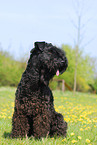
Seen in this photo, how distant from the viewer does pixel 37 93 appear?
11.5 ft

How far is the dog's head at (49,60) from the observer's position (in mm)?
3258

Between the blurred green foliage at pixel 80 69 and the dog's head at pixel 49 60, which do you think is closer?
the dog's head at pixel 49 60

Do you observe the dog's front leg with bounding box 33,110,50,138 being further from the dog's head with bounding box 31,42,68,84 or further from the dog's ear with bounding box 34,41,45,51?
the dog's ear with bounding box 34,41,45,51

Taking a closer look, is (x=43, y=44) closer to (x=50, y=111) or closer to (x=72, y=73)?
(x=50, y=111)

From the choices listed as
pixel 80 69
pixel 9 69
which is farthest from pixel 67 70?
pixel 9 69

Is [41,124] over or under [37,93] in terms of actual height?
under

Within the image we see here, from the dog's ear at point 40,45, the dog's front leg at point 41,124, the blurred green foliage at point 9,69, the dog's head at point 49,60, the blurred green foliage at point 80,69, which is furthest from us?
the blurred green foliage at point 80,69

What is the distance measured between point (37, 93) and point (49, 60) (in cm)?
67

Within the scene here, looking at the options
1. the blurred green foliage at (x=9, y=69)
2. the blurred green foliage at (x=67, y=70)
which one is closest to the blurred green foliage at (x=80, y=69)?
the blurred green foliage at (x=67, y=70)

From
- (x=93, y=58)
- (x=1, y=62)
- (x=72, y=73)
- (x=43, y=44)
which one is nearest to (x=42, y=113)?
(x=43, y=44)

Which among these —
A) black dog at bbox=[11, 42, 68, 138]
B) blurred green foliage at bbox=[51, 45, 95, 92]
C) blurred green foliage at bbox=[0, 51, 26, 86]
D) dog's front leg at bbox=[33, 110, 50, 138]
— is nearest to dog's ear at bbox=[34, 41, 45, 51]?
black dog at bbox=[11, 42, 68, 138]

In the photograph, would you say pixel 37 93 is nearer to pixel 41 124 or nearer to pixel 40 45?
pixel 41 124

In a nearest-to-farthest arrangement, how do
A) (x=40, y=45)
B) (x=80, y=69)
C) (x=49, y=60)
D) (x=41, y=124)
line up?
(x=49, y=60) < (x=40, y=45) < (x=41, y=124) < (x=80, y=69)

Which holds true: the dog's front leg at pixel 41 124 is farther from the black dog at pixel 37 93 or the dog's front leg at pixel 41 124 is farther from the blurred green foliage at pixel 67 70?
the blurred green foliage at pixel 67 70
